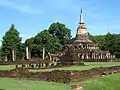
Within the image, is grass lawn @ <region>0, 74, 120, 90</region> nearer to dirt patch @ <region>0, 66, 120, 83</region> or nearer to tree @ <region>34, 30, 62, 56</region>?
dirt patch @ <region>0, 66, 120, 83</region>

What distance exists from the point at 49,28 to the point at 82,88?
87.8m

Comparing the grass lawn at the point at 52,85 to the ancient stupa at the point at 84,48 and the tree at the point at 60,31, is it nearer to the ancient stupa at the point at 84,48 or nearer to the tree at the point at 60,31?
the ancient stupa at the point at 84,48

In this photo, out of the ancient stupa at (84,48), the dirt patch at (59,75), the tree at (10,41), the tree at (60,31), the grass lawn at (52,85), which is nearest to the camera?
the grass lawn at (52,85)

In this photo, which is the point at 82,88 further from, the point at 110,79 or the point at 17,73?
the point at 17,73

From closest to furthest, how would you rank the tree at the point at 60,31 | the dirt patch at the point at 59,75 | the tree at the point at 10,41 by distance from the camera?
the dirt patch at the point at 59,75 < the tree at the point at 10,41 < the tree at the point at 60,31

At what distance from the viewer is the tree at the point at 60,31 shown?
4220 inches

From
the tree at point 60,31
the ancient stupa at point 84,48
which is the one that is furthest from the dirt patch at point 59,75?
the tree at point 60,31

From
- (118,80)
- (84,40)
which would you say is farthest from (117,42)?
(118,80)

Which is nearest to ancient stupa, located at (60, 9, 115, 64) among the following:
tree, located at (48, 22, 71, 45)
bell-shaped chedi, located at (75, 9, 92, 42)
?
bell-shaped chedi, located at (75, 9, 92, 42)

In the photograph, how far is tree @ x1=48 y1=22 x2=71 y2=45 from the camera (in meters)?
107

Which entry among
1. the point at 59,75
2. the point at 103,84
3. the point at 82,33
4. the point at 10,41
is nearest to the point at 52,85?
the point at 59,75

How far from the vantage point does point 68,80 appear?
25.2 meters

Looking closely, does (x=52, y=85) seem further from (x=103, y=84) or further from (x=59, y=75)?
(x=103, y=84)

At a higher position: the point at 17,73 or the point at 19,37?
the point at 19,37
